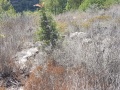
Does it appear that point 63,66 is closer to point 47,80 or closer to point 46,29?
point 47,80

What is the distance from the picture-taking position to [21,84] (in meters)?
5.75

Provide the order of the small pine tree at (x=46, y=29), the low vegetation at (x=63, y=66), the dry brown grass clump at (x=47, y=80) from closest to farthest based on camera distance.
A: the low vegetation at (x=63, y=66) < the dry brown grass clump at (x=47, y=80) < the small pine tree at (x=46, y=29)

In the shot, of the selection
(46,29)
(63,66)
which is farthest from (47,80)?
(46,29)

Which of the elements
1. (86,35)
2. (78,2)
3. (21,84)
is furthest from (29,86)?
(78,2)

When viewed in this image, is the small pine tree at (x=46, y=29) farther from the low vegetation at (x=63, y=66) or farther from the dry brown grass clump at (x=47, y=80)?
the dry brown grass clump at (x=47, y=80)

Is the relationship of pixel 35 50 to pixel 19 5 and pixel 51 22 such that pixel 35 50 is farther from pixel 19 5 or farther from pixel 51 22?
pixel 19 5

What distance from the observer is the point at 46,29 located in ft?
25.3

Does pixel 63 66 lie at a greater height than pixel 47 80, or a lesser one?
lesser

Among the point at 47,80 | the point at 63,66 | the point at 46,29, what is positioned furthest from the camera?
the point at 46,29

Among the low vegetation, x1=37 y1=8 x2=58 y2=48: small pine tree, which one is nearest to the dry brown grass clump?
the low vegetation

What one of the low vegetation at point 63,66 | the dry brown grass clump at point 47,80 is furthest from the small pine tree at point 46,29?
the dry brown grass clump at point 47,80

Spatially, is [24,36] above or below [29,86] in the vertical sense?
below

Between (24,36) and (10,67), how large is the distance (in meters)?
4.00

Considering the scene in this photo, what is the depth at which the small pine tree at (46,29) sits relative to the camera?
7.54 meters
